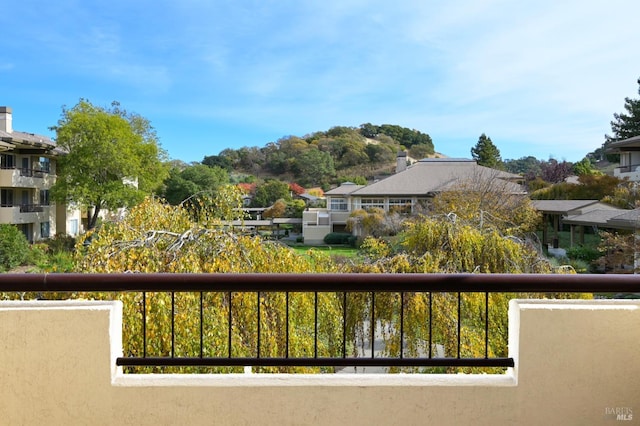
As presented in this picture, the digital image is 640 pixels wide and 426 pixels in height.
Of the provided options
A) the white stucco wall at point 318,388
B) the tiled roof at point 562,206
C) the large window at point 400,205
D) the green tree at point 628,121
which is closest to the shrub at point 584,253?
the tiled roof at point 562,206

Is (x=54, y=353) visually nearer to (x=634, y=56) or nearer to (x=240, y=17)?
(x=240, y=17)

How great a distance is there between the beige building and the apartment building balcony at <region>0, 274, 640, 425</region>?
2077cm

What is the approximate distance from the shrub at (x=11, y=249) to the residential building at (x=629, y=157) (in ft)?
82.5

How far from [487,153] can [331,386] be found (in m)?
47.9

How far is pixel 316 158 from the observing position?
6184 centimetres

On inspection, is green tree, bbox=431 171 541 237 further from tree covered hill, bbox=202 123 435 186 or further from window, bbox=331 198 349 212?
tree covered hill, bbox=202 123 435 186

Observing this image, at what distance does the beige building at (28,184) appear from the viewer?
2145 cm

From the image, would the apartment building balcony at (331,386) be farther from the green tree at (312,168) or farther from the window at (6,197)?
the green tree at (312,168)

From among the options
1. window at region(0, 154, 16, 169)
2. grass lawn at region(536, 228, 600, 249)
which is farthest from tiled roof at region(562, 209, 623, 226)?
window at region(0, 154, 16, 169)

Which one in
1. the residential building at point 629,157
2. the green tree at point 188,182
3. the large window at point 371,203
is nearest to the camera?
the residential building at point 629,157

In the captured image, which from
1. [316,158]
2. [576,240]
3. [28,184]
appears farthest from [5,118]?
[316,158]

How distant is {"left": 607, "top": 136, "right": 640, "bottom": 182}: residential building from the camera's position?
23203 millimetres

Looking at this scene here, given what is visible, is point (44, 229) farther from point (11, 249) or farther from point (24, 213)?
point (11, 249)

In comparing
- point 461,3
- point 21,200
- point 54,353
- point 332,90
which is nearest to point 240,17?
point 461,3
